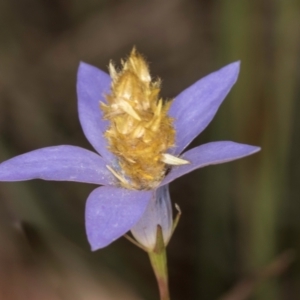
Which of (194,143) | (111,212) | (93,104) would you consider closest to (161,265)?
(111,212)

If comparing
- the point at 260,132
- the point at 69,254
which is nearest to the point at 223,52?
the point at 260,132

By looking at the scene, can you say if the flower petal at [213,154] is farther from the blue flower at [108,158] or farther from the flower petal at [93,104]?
the flower petal at [93,104]

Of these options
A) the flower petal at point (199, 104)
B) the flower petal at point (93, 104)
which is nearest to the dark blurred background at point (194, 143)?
the flower petal at point (93, 104)

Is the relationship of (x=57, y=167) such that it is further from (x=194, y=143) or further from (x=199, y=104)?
(x=194, y=143)

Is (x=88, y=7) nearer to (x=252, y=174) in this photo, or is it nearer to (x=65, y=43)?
(x=65, y=43)

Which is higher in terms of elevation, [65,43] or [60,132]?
[65,43]
